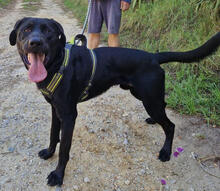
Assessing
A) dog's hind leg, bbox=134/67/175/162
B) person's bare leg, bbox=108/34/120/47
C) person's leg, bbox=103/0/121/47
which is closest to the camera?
dog's hind leg, bbox=134/67/175/162

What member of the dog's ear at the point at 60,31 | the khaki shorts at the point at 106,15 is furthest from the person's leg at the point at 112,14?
the dog's ear at the point at 60,31

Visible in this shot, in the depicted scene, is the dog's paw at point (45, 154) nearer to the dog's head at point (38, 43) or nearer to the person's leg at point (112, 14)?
the dog's head at point (38, 43)

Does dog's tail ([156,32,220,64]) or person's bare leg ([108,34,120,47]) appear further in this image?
person's bare leg ([108,34,120,47])

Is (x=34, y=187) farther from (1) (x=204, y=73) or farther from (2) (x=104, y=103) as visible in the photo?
(1) (x=204, y=73)

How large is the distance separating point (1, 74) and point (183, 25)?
366 centimetres

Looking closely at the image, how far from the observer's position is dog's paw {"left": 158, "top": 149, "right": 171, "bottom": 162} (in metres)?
2.41

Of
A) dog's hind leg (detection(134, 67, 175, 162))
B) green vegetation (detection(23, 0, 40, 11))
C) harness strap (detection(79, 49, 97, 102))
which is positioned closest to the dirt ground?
dog's hind leg (detection(134, 67, 175, 162))

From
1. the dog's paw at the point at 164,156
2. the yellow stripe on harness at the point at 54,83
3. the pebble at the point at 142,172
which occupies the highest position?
the yellow stripe on harness at the point at 54,83

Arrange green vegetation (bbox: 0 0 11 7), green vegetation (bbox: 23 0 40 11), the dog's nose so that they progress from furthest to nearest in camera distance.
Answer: green vegetation (bbox: 0 0 11 7) → green vegetation (bbox: 23 0 40 11) → the dog's nose

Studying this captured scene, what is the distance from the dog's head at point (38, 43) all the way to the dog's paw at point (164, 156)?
4.75ft

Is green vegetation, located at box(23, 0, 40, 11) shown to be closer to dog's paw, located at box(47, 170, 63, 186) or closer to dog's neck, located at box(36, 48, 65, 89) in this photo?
dog's neck, located at box(36, 48, 65, 89)

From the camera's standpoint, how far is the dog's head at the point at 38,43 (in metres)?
1.75

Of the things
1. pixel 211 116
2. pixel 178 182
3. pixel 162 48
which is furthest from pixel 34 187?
pixel 162 48

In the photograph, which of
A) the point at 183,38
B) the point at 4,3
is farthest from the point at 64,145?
the point at 4,3
